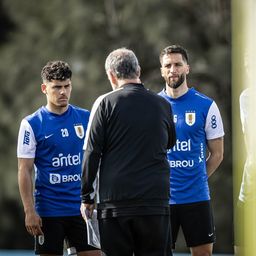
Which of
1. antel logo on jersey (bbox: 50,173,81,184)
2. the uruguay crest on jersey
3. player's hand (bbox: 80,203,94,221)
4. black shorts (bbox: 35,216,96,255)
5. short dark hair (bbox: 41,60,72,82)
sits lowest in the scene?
black shorts (bbox: 35,216,96,255)

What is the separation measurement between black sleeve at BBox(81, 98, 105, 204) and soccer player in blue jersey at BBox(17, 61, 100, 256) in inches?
44.8

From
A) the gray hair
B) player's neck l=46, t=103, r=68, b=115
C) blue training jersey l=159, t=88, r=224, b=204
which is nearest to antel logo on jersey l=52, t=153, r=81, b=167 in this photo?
player's neck l=46, t=103, r=68, b=115

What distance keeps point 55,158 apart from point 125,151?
4.31ft

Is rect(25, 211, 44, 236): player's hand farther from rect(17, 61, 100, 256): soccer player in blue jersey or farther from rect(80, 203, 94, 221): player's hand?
rect(80, 203, 94, 221): player's hand

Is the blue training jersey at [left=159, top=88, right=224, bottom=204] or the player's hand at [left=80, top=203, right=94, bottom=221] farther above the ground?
the blue training jersey at [left=159, top=88, right=224, bottom=204]

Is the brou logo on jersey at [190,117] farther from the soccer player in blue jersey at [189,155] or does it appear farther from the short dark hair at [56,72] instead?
the short dark hair at [56,72]

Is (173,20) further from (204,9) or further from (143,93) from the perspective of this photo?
(143,93)

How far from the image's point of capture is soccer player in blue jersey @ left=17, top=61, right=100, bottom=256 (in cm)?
781

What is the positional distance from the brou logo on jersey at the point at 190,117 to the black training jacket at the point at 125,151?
1.42 metres

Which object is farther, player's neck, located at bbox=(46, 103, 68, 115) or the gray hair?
player's neck, located at bbox=(46, 103, 68, 115)

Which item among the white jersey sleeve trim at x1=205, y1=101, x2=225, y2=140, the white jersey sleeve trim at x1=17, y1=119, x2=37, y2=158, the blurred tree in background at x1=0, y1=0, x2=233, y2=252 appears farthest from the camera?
the blurred tree in background at x1=0, y1=0, x2=233, y2=252

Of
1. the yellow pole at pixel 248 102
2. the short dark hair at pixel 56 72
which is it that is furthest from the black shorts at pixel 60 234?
the yellow pole at pixel 248 102

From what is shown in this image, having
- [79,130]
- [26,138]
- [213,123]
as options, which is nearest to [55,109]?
[79,130]

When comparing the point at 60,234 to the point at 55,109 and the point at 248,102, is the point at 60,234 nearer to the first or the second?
the point at 55,109
